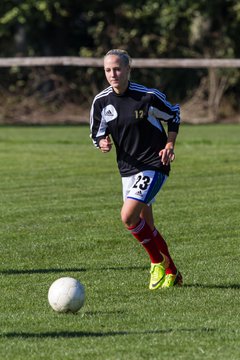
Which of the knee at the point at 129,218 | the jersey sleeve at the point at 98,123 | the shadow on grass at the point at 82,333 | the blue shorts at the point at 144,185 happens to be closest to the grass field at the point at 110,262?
the shadow on grass at the point at 82,333

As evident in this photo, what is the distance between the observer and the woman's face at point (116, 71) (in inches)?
319

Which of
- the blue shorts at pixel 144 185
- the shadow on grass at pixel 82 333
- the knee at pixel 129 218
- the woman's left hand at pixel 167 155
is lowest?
the shadow on grass at pixel 82 333

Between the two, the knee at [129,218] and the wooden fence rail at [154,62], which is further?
the wooden fence rail at [154,62]

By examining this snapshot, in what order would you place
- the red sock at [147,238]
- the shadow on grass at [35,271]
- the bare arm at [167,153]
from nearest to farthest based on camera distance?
the bare arm at [167,153] → the red sock at [147,238] → the shadow on grass at [35,271]

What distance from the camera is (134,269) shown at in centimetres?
921

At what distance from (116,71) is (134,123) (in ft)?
1.61

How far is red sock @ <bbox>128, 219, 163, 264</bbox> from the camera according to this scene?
8.51 meters

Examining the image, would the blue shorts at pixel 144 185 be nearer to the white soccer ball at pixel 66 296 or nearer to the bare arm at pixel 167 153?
the bare arm at pixel 167 153

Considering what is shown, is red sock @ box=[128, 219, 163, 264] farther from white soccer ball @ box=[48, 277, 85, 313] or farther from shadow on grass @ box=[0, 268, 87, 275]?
white soccer ball @ box=[48, 277, 85, 313]

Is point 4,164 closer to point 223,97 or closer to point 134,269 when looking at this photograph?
point 134,269

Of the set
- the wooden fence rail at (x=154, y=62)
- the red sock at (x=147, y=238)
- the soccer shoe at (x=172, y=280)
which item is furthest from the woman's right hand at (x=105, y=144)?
the wooden fence rail at (x=154, y=62)

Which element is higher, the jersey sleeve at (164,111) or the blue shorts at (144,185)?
the jersey sleeve at (164,111)

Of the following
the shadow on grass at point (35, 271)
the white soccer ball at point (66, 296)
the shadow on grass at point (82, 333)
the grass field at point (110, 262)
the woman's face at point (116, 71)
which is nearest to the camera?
the grass field at point (110, 262)

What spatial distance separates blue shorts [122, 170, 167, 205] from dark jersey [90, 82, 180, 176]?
0.05 meters
